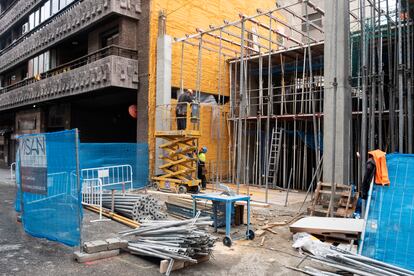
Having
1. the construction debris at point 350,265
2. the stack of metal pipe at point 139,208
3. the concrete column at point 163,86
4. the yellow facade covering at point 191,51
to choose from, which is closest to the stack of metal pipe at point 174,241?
the construction debris at point 350,265

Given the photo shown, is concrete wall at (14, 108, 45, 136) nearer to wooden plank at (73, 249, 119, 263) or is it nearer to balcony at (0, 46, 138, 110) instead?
balcony at (0, 46, 138, 110)

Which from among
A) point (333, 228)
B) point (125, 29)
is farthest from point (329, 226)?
point (125, 29)

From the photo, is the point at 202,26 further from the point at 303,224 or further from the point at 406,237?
the point at 406,237

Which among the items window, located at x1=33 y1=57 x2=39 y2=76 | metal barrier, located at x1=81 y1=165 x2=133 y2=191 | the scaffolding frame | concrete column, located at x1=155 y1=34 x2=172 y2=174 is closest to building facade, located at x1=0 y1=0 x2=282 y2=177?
window, located at x1=33 y1=57 x2=39 y2=76

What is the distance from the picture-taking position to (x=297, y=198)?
12.8 metres

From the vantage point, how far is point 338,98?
10016 mm

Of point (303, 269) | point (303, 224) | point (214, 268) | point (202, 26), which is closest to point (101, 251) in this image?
point (214, 268)

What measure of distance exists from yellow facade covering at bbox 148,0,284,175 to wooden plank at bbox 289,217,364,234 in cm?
994

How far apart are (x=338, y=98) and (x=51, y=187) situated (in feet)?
24.5

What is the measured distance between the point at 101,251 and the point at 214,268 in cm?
189

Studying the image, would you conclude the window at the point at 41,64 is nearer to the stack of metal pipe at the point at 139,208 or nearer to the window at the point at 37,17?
the window at the point at 37,17

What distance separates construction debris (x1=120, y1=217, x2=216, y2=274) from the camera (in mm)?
5461

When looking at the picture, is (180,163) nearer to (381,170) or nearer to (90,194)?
(90,194)

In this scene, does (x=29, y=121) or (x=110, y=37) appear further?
(x=29, y=121)
